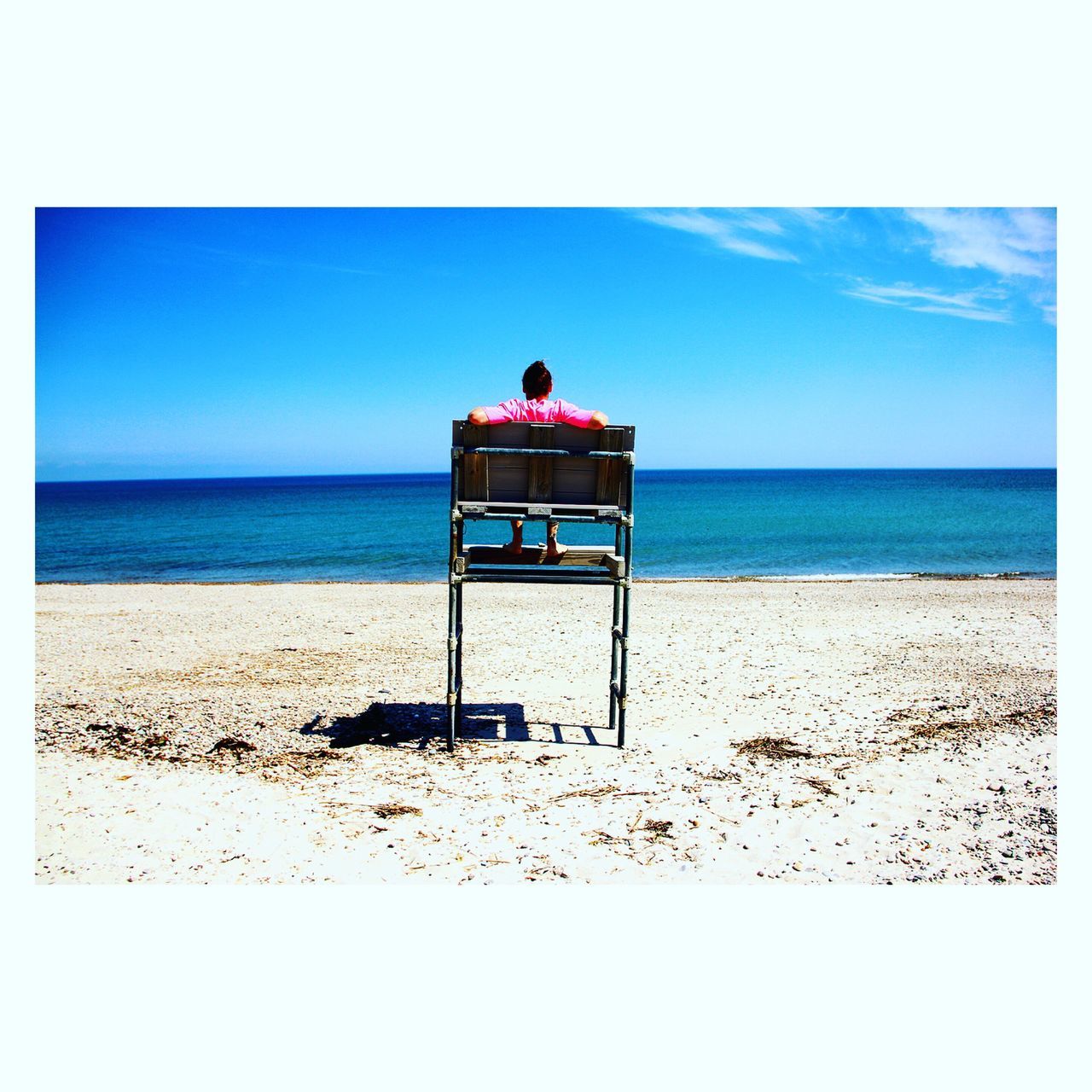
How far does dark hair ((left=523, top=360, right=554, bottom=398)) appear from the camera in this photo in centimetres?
585

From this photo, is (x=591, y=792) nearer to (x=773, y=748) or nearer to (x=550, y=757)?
(x=550, y=757)

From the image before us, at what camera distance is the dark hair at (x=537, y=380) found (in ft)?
19.2

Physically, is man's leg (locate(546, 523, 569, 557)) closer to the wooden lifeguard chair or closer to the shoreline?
the wooden lifeguard chair

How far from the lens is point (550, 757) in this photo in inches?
222

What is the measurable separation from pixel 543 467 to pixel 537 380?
0.78 meters

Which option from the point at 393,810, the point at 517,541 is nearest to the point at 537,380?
the point at 517,541

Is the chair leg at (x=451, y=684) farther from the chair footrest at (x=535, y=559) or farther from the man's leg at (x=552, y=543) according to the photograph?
the man's leg at (x=552, y=543)

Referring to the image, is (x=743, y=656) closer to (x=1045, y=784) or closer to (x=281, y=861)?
(x=1045, y=784)

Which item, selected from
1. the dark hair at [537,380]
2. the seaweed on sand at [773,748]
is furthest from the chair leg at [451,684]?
the seaweed on sand at [773,748]

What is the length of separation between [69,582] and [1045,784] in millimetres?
22818

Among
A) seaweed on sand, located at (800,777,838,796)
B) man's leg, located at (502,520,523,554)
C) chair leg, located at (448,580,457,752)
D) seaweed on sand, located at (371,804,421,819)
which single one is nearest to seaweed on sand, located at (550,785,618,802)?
seaweed on sand, located at (371,804,421,819)

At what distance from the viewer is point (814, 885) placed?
12.6 ft

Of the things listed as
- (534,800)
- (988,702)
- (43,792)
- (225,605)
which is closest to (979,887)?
(534,800)

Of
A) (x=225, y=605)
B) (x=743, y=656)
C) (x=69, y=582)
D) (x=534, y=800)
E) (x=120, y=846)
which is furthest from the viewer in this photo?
(x=69, y=582)
